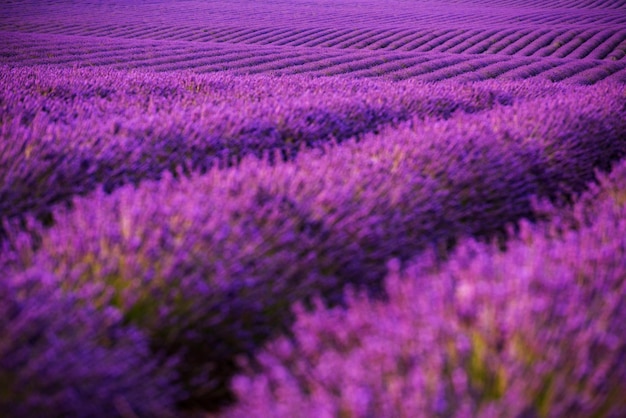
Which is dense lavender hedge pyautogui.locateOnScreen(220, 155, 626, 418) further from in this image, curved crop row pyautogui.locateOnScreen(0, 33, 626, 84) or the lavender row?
the lavender row

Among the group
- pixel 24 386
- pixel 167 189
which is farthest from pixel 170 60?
pixel 24 386

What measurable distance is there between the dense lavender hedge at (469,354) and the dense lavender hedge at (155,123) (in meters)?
1.52

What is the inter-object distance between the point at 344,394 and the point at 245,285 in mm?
690

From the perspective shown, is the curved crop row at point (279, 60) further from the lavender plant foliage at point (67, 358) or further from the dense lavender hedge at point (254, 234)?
the lavender plant foliage at point (67, 358)

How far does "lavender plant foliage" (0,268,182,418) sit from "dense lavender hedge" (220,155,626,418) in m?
0.28

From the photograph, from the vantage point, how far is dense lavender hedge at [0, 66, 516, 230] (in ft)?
8.03

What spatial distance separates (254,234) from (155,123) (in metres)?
1.70

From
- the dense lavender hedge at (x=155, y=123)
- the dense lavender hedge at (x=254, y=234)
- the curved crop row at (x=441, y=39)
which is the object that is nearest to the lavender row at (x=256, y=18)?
the curved crop row at (x=441, y=39)

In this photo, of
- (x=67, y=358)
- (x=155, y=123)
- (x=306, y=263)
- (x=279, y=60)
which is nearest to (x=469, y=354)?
(x=306, y=263)

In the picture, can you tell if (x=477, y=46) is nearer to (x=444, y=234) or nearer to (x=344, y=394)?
(x=444, y=234)

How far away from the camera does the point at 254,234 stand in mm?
1765

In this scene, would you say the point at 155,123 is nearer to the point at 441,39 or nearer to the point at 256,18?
the point at 441,39

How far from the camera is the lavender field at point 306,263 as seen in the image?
44.0 inches

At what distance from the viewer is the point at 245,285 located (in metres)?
1.66
